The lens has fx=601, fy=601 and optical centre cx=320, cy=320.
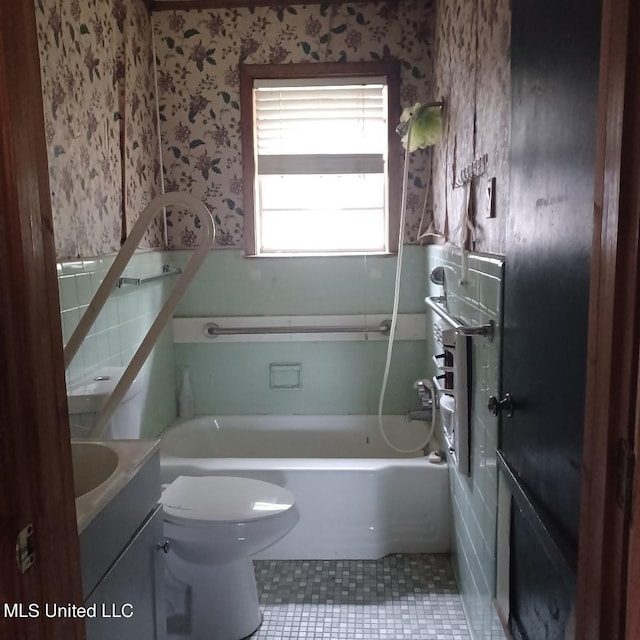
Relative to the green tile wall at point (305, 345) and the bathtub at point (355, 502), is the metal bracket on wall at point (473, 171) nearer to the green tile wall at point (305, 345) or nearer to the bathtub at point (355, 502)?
the green tile wall at point (305, 345)

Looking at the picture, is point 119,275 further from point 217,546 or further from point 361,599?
point 361,599

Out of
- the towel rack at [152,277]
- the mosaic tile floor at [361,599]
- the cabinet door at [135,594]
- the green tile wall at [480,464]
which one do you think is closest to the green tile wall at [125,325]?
the towel rack at [152,277]

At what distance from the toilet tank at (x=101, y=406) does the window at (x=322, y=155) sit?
4.45 ft

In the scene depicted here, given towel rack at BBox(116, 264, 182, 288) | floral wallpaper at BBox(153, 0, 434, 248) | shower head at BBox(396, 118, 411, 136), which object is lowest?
towel rack at BBox(116, 264, 182, 288)

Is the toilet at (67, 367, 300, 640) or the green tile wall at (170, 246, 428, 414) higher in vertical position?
the green tile wall at (170, 246, 428, 414)

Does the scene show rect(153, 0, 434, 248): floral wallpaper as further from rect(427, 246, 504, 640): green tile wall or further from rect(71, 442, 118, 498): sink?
rect(71, 442, 118, 498): sink

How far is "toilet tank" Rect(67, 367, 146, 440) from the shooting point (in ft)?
5.77

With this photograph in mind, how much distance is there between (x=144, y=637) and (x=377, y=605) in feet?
3.45

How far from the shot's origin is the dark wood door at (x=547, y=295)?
3.17 feet

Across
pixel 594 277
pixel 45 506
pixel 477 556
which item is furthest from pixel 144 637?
pixel 594 277

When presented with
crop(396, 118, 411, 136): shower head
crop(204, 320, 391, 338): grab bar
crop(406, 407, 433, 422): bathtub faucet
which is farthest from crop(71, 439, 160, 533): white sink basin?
crop(396, 118, 411, 136): shower head

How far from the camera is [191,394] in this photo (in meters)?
3.24

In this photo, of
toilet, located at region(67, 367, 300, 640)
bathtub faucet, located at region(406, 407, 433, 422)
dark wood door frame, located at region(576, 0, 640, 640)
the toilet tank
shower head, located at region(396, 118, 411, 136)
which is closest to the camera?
dark wood door frame, located at region(576, 0, 640, 640)

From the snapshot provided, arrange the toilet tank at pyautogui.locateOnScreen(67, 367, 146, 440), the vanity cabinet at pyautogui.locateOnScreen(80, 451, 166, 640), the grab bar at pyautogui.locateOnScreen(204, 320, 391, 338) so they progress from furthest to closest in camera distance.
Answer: the grab bar at pyautogui.locateOnScreen(204, 320, 391, 338) → the toilet tank at pyautogui.locateOnScreen(67, 367, 146, 440) → the vanity cabinet at pyautogui.locateOnScreen(80, 451, 166, 640)
